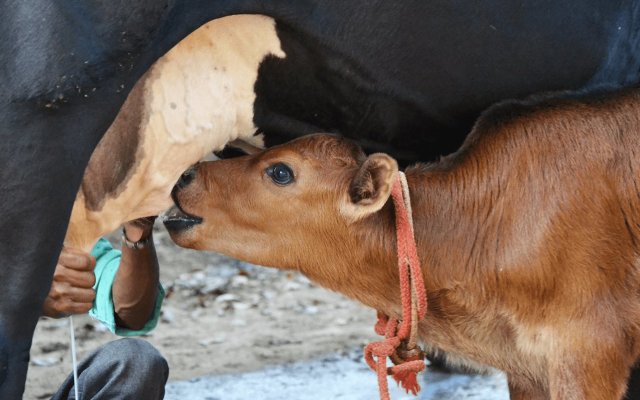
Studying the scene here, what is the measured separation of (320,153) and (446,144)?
0.39 m

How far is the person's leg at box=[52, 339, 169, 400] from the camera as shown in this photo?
3.71 metres

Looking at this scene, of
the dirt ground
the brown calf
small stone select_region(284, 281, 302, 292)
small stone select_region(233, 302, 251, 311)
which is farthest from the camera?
small stone select_region(284, 281, 302, 292)

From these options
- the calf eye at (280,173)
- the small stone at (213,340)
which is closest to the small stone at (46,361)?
the small stone at (213,340)

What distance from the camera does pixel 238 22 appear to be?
2.80m

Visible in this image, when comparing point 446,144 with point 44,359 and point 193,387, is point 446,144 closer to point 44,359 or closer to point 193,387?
point 193,387

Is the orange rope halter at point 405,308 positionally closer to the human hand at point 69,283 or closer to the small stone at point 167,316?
the human hand at point 69,283

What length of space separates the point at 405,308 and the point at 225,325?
297 cm

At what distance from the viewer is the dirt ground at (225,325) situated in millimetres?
5477

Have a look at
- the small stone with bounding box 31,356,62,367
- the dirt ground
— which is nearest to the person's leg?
the dirt ground

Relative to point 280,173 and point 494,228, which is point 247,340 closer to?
point 280,173

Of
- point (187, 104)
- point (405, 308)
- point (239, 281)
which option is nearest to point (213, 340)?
point (239, 281)

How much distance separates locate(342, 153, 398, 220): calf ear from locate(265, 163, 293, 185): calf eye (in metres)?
0.19

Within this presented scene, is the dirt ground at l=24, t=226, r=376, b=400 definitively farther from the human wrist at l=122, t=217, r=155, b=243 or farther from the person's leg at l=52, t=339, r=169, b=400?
the human wrist at l=122, t=217, r=155, b=243

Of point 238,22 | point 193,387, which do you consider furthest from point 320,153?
point 193,387
